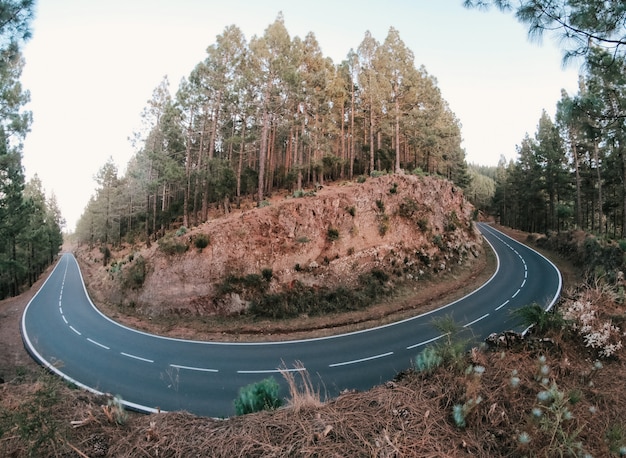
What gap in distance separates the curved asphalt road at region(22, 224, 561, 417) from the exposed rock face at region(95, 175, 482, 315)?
3.13m

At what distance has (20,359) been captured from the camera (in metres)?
14.6

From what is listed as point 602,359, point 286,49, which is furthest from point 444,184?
point 602,359

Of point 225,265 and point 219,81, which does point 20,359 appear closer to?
point 225,265

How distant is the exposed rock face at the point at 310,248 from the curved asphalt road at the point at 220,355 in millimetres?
3125

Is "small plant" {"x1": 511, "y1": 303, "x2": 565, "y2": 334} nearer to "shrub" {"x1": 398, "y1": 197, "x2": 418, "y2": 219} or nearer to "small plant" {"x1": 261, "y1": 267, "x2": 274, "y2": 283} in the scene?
"small plant" {"x1": 261, "y1": 267, "x2": 274, "y2": 283}

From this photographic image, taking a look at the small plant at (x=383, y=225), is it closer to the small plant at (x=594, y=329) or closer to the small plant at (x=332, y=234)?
the small plant at (x=332, y=234)

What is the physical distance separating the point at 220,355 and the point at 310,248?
8956 millimetres

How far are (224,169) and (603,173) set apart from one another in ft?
127

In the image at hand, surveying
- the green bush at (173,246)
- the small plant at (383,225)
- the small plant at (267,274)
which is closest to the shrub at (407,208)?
the small plant at (383,225)

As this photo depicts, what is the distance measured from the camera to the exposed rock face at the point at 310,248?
18703 mm

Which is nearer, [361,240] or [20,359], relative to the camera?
[20,359]

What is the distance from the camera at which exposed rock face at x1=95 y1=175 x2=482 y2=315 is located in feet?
61.4

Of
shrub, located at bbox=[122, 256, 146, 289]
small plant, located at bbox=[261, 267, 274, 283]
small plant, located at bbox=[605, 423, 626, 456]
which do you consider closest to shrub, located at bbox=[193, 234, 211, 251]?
small plant, located at bbox=[261, 267, 274, 283]

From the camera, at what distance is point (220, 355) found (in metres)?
13.6
